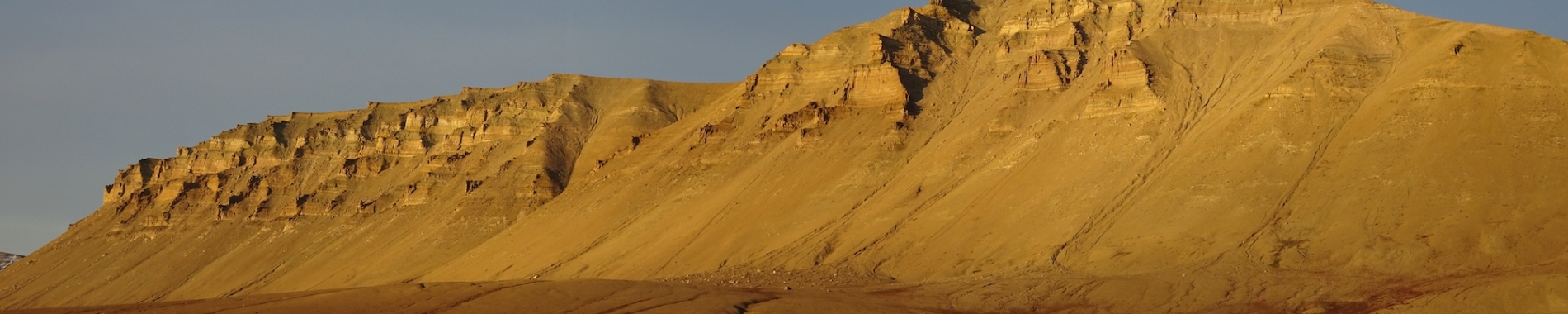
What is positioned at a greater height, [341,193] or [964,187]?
[341,193]

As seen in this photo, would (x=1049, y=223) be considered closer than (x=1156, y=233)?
No

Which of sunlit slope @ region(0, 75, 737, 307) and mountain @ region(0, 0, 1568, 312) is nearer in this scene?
mountain @ region(0, 0, 1568, 312)

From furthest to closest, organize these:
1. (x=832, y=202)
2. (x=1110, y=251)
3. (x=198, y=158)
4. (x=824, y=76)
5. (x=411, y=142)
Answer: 1. (x=198, y=158)
2. (x=411, y=142)
3. (x=824, y=76)
4. (x=832, y=202)
5. (x=1110, y=251)

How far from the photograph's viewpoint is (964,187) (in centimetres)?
7850

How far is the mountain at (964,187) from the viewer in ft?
188

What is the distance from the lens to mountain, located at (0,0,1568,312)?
188ft

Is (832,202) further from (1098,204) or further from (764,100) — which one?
(764,100)

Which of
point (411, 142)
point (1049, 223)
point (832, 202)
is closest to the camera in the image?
point (1049, 223)

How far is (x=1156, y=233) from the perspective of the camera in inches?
2571

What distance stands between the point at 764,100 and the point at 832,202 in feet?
91.7

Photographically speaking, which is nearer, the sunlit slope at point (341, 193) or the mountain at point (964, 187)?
the mountain at point (964, 187)

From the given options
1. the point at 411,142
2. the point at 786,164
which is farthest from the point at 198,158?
the point at 786,164

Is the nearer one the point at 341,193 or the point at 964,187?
the point at 964,187

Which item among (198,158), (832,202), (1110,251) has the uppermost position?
(198,158)
